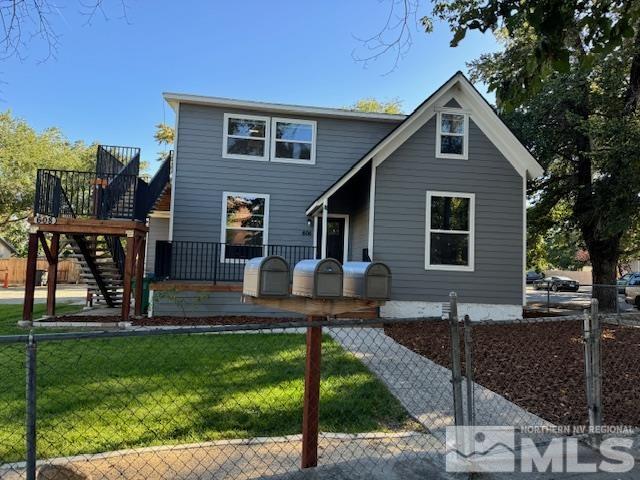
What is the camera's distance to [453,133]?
11.6 meters

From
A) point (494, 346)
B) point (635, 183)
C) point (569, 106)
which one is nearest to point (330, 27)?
point (494, 346)

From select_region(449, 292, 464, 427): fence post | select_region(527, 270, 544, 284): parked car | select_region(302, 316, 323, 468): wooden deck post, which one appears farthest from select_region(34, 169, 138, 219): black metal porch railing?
select_region(527, 270, 544, 284): parked car

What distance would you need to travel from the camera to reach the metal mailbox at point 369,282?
3195mm

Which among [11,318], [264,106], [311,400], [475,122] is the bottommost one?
[11,318]

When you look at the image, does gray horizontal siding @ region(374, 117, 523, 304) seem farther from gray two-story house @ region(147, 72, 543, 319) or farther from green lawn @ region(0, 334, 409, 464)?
green lawn @ region(0, 334, 409, 464)

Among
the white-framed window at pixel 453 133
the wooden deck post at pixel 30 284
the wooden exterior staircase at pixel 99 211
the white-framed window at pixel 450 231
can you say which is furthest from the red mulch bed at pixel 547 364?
the wooden deck post at pixel 30 284

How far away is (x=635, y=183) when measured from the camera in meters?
12.9

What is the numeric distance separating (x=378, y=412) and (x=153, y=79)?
33.6 ft

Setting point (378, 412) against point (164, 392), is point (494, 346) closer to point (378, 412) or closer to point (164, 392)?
point (378, 412)

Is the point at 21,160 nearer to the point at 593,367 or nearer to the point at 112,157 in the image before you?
the point at 112,157

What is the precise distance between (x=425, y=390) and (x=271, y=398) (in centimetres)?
188

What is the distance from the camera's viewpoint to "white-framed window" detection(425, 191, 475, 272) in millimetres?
11320

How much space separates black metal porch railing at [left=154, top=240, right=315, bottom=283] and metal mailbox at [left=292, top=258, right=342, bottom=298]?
884 cm

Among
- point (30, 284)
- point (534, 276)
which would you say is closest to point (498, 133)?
point (30, 284)
